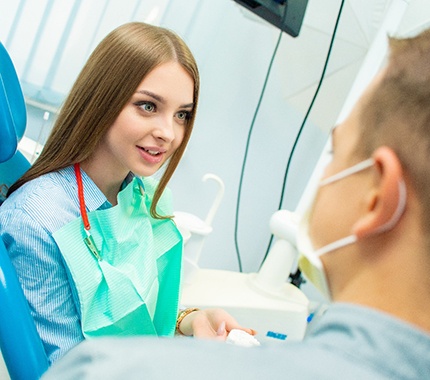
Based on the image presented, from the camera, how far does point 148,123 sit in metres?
0.98

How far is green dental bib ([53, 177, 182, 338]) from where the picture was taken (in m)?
0.88

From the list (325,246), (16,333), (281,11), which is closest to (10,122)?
(16,333)

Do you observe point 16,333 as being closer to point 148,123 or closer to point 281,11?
point 148,123

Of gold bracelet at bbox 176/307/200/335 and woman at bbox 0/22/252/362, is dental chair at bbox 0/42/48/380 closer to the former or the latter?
woman at bbox 0/22/252/362

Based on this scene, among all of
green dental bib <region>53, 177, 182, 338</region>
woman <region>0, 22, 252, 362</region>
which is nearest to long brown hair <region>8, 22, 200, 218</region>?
woman <region>0, 22, 252, 362</region>

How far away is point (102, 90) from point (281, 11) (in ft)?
2.12

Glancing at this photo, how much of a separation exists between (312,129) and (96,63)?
3.48ft

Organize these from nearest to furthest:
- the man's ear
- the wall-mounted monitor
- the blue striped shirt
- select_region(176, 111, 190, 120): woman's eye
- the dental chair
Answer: the man's ear
the dental chair
the blue striped shirt
select_region(176, 111, 190, 120): woman's eye
the wall-mounted monitor

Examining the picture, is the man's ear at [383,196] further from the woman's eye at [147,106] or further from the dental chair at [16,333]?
Result: the woman's eye at [147,106]

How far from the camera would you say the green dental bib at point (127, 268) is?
88 centimetres

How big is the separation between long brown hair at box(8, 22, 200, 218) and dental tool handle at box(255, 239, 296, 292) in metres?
0.63

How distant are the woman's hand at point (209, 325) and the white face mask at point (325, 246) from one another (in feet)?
1.53

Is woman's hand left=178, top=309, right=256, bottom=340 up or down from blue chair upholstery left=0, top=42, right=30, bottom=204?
down

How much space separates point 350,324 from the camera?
1.29 feet
